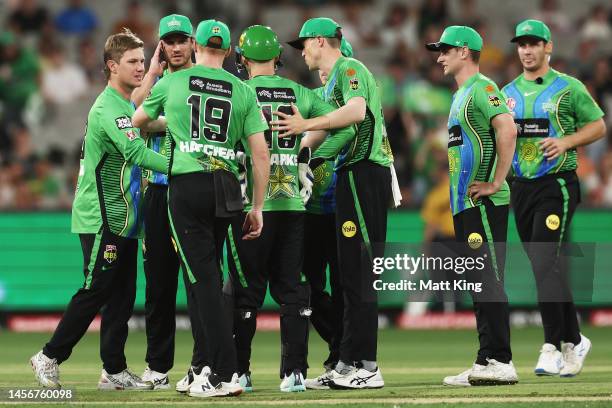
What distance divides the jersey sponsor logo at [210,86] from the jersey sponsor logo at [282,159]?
0.69 metres

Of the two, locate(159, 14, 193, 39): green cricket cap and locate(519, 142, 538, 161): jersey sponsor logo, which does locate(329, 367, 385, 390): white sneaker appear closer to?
locate(519, 142, 538, 161): jersey sponsor logo

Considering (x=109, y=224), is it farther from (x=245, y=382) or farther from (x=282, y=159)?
(x=245, y=382)

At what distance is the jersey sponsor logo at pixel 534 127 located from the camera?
383 inches

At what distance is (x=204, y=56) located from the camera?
788 centimetres

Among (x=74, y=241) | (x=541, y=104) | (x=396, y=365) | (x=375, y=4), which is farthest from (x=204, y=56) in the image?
(x=375, y=4)

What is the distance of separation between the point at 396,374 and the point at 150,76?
9.87 ft

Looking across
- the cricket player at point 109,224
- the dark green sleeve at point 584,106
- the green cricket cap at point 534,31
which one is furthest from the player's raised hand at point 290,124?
the dark green sleeve at point 584,106

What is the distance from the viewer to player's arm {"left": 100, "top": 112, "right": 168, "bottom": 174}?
804 centimetres

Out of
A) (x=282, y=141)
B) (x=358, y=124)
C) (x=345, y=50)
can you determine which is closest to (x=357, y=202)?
(x=358, y=124)

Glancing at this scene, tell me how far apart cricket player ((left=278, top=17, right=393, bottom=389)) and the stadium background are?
5.40m

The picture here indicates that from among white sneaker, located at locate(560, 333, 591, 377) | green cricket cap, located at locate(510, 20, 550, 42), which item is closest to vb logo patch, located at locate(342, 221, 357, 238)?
white sneaker, located at locate(560, 333, 591, 377)

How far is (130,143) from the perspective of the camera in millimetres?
8141

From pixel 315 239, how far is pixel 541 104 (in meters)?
2.18

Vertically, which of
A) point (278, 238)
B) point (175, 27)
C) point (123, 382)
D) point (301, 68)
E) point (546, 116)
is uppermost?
point (301, 68)
